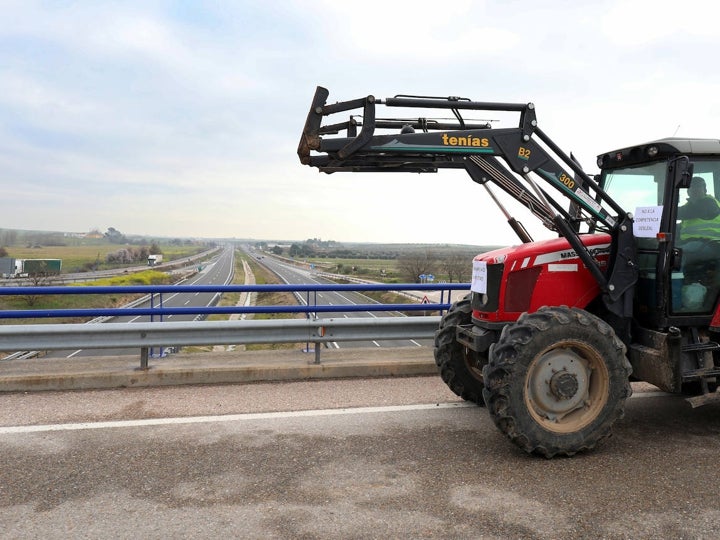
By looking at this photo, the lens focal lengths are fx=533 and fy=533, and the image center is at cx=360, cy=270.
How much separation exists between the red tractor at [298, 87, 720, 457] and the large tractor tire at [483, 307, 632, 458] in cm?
1

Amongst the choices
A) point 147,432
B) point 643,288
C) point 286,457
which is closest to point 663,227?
point 643,288

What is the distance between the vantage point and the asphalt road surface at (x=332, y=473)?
10.5 ft

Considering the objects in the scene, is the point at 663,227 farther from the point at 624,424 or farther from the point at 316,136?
the point at 316,136

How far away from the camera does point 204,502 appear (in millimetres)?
3455

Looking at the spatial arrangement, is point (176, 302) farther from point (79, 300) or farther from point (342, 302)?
point (342, 302)

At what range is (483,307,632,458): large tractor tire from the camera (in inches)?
163

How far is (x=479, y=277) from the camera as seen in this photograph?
4977 mm

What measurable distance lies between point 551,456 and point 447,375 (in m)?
1.47

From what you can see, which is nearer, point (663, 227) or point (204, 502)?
point (204, 502)

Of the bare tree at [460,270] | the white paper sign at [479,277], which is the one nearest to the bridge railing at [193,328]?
the bare tree at [460,270]

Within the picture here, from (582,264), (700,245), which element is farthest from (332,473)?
(700,245)

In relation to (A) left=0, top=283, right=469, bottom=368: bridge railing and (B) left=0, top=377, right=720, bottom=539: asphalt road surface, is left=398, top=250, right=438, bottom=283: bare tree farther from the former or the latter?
(B) left=0, top=377, right=720, bottom=539: asphalt road surface

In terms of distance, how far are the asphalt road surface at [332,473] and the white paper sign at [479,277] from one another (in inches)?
49.6

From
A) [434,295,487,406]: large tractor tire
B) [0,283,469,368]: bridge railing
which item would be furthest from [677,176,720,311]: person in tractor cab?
[0,283,469,368]: bridge railing
